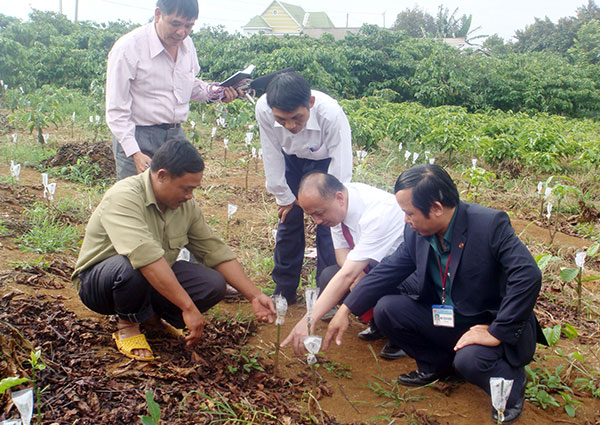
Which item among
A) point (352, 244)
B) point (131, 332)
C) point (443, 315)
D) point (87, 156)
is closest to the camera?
point (443, 315)

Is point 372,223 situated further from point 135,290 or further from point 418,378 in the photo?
point 135,290

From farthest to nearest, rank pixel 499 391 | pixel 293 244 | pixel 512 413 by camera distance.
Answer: pixel 293 244
pixel 512 413
pixel 499 391

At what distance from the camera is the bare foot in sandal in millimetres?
2318

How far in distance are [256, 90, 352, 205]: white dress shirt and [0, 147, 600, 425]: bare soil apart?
820 mm

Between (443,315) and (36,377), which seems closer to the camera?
(36,377)

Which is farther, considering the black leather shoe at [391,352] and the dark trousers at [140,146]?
the dark trousers at [140,146]

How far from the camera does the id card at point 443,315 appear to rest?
88.0 inches

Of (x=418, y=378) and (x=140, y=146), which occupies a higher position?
(x=140, y=146)

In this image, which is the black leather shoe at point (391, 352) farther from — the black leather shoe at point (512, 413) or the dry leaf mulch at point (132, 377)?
the black leather shoe at point (512, 413)

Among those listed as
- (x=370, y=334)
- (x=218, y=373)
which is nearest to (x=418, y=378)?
(x=370, y=334)

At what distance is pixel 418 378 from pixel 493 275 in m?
0.62

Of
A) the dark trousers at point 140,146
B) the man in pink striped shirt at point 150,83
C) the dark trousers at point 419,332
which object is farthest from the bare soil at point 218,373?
the man in pink striped shirt at point 150,83

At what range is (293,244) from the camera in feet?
10.8

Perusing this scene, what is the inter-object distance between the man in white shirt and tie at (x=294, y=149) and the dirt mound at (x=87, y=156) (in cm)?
306
